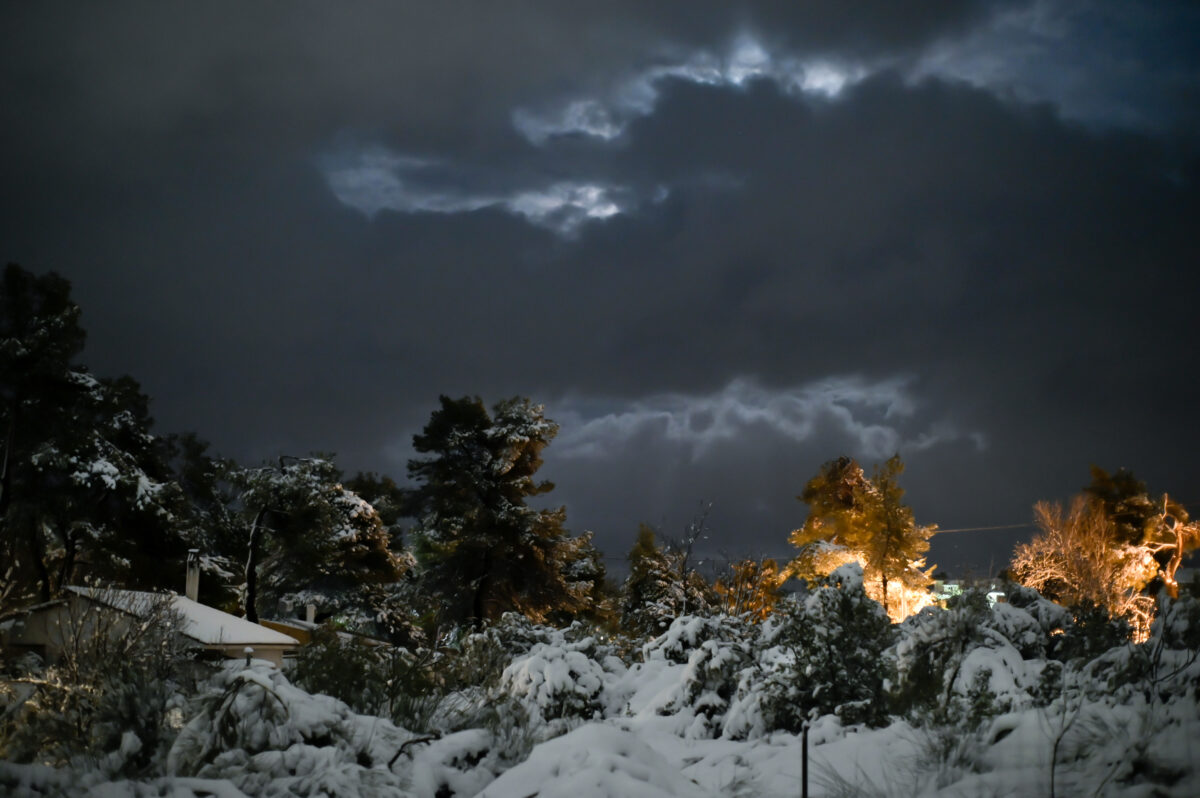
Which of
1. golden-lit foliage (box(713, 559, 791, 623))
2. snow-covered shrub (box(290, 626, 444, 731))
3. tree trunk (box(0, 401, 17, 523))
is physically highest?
tree trunk (box(0, 401, 17, 523))

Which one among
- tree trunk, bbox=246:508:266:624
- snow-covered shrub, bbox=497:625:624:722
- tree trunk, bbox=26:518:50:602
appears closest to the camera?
snow-covered shrub, bbox=497:625:624:722

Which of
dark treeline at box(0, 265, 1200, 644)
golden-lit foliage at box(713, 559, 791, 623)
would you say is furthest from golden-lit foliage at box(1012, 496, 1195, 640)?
golden-lit foliage at box(713, 559, 791, 623)

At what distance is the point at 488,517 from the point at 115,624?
65.5ft

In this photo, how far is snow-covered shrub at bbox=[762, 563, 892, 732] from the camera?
710 cm

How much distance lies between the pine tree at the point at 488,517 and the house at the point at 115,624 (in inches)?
299

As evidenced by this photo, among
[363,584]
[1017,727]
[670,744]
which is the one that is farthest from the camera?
[363,584]

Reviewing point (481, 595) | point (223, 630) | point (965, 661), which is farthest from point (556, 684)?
point (481, 595)

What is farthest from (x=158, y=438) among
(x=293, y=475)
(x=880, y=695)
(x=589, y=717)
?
(x=880, y=695)

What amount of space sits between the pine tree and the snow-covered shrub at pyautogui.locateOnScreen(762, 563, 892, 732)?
24.5 m

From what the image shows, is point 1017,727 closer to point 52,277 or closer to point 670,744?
point 670,744

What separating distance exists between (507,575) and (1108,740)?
94.9 ft

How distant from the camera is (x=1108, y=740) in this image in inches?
176

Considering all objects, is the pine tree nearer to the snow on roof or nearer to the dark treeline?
the dark treeline

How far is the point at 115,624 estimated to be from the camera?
12281 millimetres
